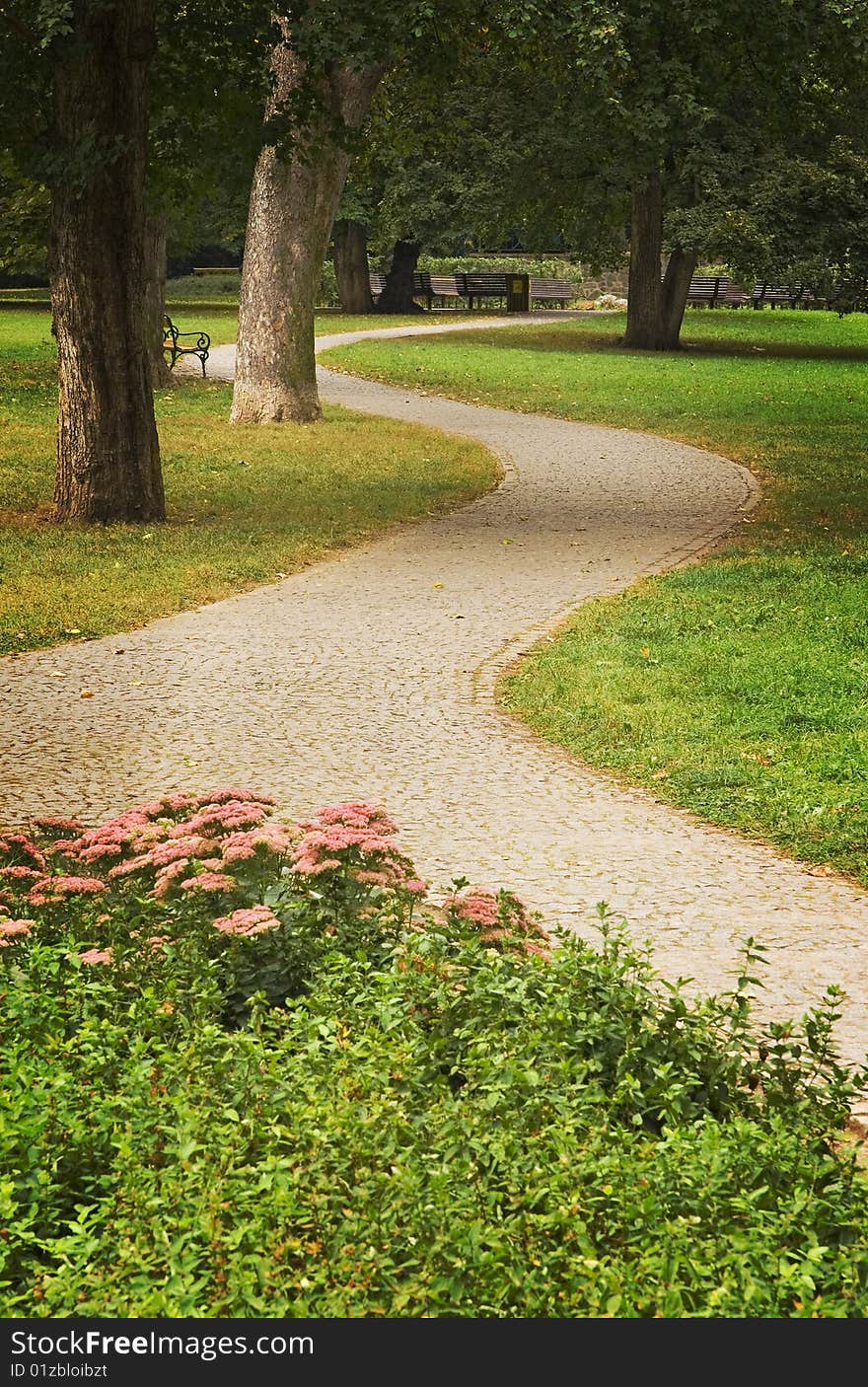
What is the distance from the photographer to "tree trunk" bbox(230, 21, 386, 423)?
1992 cm

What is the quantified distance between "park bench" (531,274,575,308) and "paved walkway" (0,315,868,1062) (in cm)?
4199

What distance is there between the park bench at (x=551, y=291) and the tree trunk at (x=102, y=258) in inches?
1689

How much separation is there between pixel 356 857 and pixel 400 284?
158 ft

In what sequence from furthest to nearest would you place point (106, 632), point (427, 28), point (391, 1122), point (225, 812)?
1. point (427, 28)
2. point (106, 632)
3. point (225, 812)
4. point (391, 1122)

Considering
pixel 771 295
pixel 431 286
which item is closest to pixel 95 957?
pixel 431 286

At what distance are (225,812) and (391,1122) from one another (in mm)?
1878

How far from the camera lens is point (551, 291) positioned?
5441 cm

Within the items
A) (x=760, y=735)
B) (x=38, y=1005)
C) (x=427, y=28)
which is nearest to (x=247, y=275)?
(x=427, y=28)

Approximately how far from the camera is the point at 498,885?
564 centimetres

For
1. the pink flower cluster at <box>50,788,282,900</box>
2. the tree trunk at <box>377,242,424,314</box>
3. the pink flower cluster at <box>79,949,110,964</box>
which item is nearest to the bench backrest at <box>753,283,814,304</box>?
the tree trunk at <box>377,242,424,314</box>

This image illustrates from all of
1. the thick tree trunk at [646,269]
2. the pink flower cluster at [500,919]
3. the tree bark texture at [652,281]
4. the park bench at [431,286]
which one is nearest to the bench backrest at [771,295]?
the park bench at [431,286]

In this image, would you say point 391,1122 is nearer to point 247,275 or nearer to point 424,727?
point 424,727

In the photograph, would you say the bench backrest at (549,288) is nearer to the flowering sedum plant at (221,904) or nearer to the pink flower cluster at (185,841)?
the pink flower cluster at (185,841)

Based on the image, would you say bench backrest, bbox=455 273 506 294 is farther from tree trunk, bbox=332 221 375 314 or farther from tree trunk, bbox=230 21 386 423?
tree trunk, bbox=230 21 386 423
